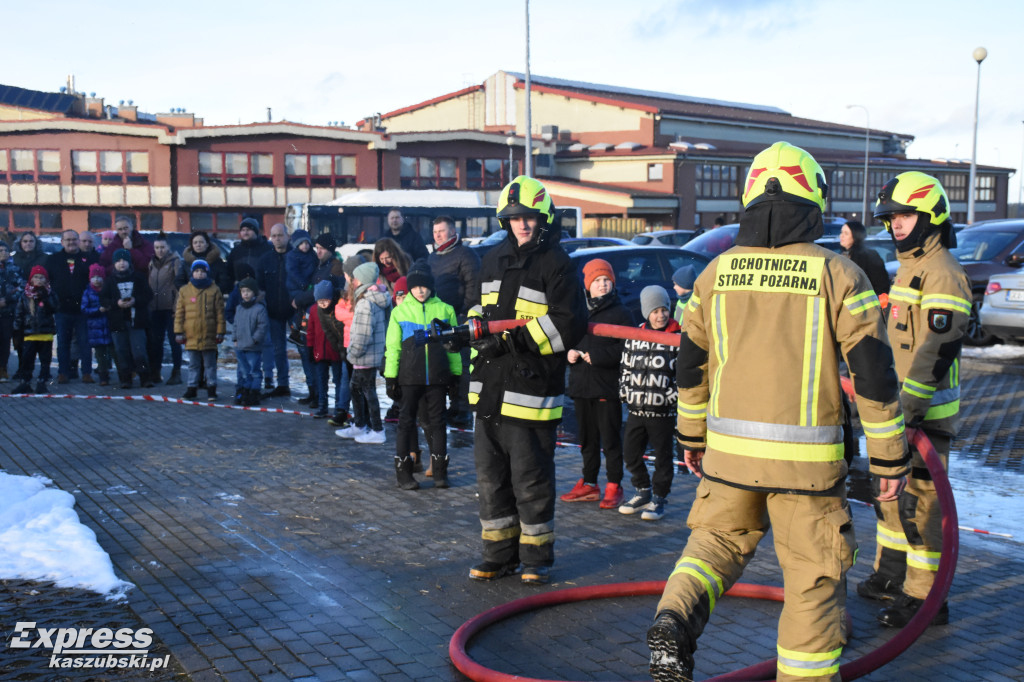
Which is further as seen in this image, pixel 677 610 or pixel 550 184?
Answer: pixel 550 184

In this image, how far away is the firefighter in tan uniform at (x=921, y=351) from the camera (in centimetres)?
505

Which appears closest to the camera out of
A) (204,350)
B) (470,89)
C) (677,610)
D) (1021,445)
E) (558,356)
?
(677,610)

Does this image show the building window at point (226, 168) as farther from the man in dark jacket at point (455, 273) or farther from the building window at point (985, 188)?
the building window at point (985, 188)

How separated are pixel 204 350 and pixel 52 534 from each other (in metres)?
6.21

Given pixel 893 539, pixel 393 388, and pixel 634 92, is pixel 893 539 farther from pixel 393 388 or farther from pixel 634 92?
pixel 634 92

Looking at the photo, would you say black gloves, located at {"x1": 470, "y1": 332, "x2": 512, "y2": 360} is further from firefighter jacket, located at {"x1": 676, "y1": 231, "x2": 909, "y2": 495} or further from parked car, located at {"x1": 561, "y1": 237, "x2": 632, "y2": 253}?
parked car, located at {"x1": 561, "y1": 237, "x2": 632, "y2": 253}

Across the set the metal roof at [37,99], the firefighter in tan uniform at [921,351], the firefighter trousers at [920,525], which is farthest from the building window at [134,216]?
the firefighter trousers at [920,525]

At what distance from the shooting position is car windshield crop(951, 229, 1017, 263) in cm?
1802

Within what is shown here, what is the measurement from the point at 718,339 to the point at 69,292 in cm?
1134

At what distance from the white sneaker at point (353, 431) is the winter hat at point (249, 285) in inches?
113

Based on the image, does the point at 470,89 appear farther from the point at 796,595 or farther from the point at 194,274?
the point at 796,595

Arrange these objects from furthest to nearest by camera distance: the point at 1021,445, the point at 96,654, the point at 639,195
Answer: the point at 639,195, the point at 1021,445, the point at 96,654

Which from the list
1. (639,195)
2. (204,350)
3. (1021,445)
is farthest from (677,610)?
(639,195)

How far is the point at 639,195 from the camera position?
2057 inches
